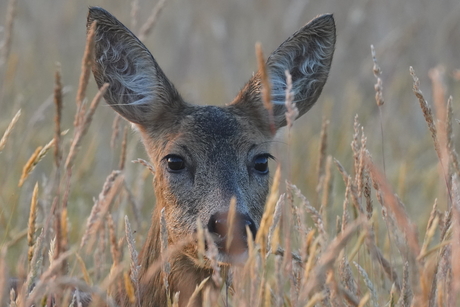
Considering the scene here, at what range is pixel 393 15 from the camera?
428 inches

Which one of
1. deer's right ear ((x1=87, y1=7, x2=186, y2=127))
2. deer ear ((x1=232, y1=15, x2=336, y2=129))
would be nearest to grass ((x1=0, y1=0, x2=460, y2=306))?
deer's right ear ((x1=87, y1=7, x2=186, y2=127))

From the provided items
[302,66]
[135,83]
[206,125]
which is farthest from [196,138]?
[302,66]

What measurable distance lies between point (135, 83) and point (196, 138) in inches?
30.9

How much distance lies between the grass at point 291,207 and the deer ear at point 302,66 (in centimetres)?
28

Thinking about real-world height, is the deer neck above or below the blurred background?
below

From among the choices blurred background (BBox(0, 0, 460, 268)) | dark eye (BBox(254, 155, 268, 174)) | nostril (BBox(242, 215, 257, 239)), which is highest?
blurred background (BBox(0, 0, 460, 268))

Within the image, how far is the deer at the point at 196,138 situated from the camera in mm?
4000

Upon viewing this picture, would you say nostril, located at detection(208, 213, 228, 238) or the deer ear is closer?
nostril, located at detection(208, 213, 228, 238)

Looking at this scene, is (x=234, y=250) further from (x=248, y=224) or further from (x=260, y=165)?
(x=260, y=165)

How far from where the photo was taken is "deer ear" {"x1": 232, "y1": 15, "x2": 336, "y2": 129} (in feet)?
15.8

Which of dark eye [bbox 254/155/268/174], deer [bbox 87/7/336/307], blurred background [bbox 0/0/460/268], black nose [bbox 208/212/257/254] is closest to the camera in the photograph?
black nose [bbox 208/212/257/254]

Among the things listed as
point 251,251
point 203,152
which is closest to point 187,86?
point 203,152

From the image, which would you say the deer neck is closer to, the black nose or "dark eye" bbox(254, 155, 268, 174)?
the black nose

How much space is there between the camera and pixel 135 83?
16.3 feet
